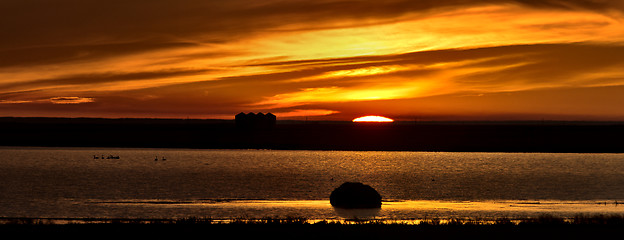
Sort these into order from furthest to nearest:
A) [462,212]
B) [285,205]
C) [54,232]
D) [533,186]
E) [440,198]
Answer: [533,186], [440,198], [285,205], [462,212], [54,232]

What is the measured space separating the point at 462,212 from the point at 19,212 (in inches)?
1221

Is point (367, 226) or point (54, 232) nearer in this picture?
point (54, 232)

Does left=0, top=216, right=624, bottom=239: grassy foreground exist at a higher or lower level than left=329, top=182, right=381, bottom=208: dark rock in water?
higher

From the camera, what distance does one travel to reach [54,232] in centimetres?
2562

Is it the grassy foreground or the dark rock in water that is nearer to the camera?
the grassy foreground

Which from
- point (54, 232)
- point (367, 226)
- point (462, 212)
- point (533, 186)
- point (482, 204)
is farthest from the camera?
point (533, 186)

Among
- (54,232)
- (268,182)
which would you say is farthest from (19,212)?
(268,182)

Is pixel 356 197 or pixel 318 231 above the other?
pixel 318 231

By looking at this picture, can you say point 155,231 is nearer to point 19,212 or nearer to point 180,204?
point 19,212

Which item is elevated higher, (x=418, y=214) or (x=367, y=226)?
(x=367, y=226)

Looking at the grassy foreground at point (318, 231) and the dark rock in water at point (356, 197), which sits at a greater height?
the grassy foreground at point (318, 231)

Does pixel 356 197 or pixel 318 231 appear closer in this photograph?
pixel 318 231

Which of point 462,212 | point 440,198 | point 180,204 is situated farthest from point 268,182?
point 462,212

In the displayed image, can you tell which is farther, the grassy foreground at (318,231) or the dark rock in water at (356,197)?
the dark rock in water at (356,197)
